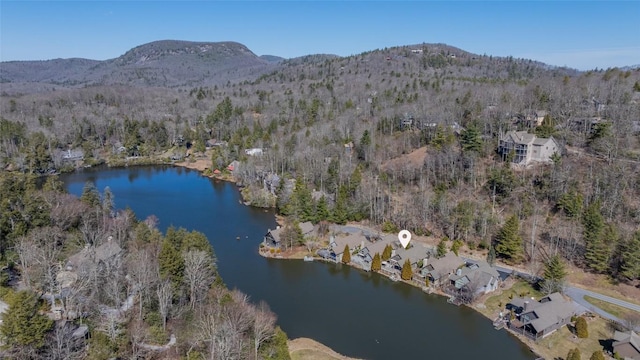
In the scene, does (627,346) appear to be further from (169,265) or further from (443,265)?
(169,265)

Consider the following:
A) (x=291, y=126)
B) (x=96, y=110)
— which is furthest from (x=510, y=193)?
(x=96, y=110)

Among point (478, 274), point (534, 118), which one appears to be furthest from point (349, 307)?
point (534, 118)

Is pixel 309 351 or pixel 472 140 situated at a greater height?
pixel 472 140

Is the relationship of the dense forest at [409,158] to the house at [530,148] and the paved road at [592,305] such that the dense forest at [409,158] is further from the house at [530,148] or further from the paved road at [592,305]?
the paved road at [592,305]

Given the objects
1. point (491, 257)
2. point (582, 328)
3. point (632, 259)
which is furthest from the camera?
point (491, 257)

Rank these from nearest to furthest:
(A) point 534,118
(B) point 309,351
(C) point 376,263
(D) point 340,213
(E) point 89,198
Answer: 1. (B) point 309,351
2. (C) point 376,263
3. (E) point 89,198
4. (D) point 340,213
5. (A) point 534,118
